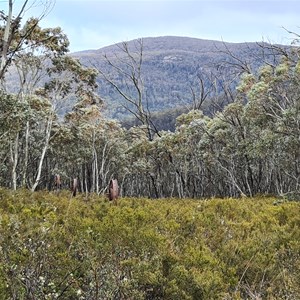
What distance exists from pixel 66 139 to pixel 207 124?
14.0 meters

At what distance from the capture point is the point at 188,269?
5285 mm

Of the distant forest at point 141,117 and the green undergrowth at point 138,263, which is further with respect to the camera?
the distant forest at point 141,117

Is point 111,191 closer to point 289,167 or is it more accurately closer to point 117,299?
point 117,299

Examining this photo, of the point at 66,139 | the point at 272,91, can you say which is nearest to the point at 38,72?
the point at 66,139

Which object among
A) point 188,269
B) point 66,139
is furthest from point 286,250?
point 66,139

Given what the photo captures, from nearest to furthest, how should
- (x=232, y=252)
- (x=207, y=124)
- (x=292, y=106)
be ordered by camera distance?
(x=232, y=252) → (x=292, y=106) → (x=207, y=124)

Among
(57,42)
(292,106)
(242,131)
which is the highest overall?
(57,42)

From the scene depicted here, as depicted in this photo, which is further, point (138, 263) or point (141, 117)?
point (141, 117)

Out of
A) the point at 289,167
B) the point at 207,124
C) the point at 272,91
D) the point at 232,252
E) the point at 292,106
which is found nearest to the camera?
the point at 232,252

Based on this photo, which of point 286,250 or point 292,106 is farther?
point 292,106

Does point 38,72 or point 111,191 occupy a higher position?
point 38,72

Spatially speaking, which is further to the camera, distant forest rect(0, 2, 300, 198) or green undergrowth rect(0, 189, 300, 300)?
distant forest rect(0, 2, 300, 198)

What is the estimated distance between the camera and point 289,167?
91.0ft

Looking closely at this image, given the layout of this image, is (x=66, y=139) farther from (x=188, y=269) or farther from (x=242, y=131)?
(x=188, y=269)
